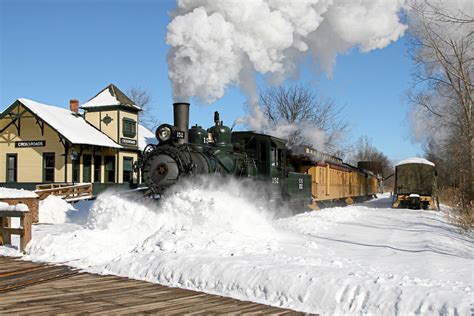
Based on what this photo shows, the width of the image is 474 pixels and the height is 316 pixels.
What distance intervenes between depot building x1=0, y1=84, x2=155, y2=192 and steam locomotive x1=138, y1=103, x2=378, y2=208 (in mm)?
11423

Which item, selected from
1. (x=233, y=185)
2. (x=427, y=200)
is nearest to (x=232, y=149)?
(x=233, y=185)

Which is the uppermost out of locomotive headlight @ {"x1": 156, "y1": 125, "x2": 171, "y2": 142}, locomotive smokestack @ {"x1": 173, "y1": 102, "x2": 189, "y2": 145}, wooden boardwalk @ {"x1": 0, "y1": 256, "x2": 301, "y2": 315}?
locomotive smokestack @ {"x1": 173, "y1": 102, "x2": 189, "y2": 145}

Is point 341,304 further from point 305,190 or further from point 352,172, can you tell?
point 352,172

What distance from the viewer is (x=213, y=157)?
12469 mm

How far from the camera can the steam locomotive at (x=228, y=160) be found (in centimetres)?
1116

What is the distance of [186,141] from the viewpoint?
39.1 ft

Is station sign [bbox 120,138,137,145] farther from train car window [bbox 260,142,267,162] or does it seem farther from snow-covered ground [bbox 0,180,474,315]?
train car window [bbox 260,142,267,162]

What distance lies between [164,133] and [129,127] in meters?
19.5

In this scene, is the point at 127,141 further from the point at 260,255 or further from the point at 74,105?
the point at 260,255

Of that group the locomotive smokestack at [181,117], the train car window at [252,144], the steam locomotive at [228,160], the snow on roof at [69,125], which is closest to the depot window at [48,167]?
the snow on roof at [69,125]

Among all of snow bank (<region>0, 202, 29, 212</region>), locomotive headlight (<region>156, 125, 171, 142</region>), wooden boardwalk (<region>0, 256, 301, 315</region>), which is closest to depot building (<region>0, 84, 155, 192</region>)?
locomotive headlight (<region>156, 125, 171, 142</region>)

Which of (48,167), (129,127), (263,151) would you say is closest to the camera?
(263,151)

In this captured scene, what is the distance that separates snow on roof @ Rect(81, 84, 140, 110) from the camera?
96.8 feet

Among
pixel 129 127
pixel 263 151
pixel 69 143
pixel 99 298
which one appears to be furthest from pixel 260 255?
pixel 129 127
